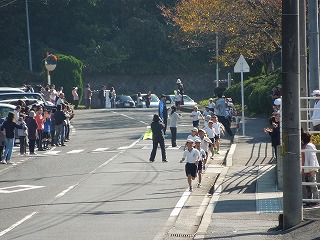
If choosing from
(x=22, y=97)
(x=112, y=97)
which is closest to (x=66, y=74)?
(x=112, y=97)

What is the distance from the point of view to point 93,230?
59.9ft

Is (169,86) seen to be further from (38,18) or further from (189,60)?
(38,18)

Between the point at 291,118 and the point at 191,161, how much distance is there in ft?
24.7

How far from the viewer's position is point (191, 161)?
80.4 feet

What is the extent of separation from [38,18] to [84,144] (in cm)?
4027

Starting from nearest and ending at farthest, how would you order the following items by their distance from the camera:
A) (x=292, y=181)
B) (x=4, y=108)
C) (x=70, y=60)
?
(x=292, y=181)
(x=4, y=108)
(x=70, y=60)

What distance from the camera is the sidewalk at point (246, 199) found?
58.9 feet

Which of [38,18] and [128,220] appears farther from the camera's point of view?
[38,18]

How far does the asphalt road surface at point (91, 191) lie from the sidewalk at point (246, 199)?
3.64ft

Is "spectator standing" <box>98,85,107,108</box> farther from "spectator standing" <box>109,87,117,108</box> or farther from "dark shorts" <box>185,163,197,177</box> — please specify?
"dark shorts" <box>185,163,197,177</box>

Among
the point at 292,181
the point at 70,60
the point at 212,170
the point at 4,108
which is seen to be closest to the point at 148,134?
the point at 4,108

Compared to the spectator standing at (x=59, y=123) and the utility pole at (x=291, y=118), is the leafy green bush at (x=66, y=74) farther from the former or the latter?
the utility pole at (x=291, y=118)

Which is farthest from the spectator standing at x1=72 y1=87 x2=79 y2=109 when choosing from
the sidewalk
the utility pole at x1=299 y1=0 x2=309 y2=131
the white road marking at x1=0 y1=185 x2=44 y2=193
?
the utility pole at x1=299 y1=0 x2=309 y2=131

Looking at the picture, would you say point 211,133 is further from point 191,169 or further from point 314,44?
point 314,44
